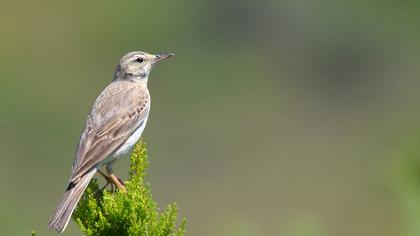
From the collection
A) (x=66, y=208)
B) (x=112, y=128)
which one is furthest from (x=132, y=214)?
(x=112, y=128)

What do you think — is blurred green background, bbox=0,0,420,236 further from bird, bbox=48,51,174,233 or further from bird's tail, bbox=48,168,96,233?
bird's tail, bbox=48,168,96,233

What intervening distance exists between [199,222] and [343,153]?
4.86 metres

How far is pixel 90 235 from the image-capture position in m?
7.16

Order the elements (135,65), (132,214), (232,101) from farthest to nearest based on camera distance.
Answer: (232,101) < (135,65) < (132,214)

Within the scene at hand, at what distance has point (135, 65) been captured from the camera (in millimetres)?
10430

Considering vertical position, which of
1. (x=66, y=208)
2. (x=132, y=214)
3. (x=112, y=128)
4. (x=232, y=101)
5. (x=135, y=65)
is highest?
(x=232, y=101)

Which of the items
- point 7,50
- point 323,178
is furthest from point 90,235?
point 7,50

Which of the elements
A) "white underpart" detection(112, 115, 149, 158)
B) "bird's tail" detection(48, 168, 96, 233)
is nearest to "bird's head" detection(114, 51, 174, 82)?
"white underpart" detection(112, 115, 149, 158)

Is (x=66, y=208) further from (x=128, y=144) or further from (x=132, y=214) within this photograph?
A: (x=128, y=144)

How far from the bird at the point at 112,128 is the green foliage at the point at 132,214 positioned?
388mm

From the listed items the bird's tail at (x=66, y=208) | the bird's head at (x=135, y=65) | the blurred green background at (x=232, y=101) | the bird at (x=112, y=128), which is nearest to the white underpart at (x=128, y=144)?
the bird at (x=112, y=128)

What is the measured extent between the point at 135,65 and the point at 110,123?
49.7 inches

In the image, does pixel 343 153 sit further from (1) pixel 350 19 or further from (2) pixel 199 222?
(1) pixel 350 19

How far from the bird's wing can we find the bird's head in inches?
7.6
